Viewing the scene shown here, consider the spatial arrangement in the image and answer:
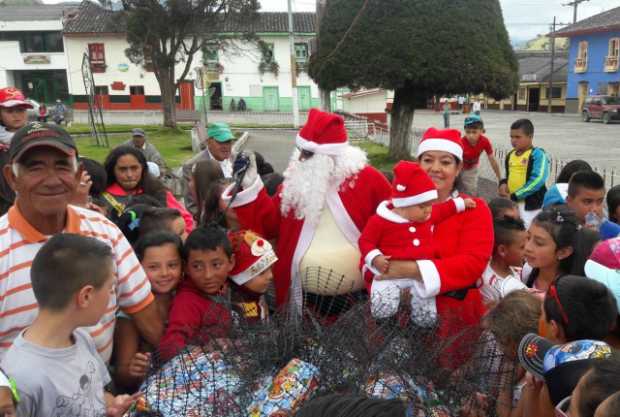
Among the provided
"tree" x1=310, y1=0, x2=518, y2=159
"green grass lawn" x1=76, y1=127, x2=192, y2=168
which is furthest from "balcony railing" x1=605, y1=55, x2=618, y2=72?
"tree" x1=310, y1=0, x2=518, y2=159

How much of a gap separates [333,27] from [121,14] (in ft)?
52.7

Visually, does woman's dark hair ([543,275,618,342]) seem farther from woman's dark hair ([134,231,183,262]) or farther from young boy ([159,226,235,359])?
woman's dark hair ([134,231,183,262])

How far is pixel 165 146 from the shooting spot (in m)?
19.6

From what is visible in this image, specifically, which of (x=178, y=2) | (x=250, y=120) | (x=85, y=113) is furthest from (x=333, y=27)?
(x=85, y=113)

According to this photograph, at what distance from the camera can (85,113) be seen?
1368 inches

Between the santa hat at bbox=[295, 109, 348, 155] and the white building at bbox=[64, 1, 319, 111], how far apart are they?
38.5 meters

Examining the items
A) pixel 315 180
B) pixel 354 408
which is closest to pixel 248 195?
pixel 315 180

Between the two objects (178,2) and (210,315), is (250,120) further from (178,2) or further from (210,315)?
(210,315)

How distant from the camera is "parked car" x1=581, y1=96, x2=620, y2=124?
29688 mm

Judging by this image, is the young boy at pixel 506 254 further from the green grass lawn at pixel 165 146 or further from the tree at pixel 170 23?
the tree at pixel 170 23

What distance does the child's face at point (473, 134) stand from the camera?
7.12 m

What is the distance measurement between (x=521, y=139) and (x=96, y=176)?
172 inches

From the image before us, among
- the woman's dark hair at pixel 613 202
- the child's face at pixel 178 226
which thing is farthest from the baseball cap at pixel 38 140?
the woman's dark hair at pixel 613 202

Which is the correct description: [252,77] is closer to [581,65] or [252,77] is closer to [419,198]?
[581,65]
